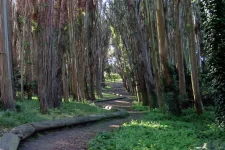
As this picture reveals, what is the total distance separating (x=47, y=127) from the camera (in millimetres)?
10188

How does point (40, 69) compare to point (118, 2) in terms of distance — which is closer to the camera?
point (40, 69)

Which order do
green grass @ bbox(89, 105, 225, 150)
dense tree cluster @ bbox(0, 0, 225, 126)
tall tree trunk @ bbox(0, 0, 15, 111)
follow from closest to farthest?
1. green grass @ bbox(89, 105, 225, 150)
2. dense tree cluster @ bbox(0, 0, 225, 126)
3. tall tree trunk @ bbox(0, 0, 15, 111)

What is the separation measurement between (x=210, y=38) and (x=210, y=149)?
17.4 ft

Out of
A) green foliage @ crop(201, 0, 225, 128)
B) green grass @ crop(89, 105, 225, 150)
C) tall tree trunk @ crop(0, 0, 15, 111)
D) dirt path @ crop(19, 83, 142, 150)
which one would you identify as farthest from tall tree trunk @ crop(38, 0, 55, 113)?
green foliage @ crop(201, 0, 225, 128)

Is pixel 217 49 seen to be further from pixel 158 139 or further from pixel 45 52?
pixel 45 52

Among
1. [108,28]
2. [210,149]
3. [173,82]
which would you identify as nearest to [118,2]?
[108,28]

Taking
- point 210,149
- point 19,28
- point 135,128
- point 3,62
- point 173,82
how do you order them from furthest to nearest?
point 19,28 → point 173,82 → point 3,62 → point 135,128 → point 210,149

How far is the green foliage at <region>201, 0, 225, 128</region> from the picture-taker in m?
9.73

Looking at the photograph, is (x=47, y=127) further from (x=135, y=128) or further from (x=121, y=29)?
(x=121, y=29)

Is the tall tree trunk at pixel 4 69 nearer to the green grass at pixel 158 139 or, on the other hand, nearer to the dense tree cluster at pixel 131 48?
the dense tree cluster at pixel 131 48

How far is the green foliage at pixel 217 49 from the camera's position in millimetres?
9734

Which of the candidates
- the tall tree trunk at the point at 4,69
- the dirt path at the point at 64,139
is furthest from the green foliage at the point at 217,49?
the tall tree trunk at the point at 4,69

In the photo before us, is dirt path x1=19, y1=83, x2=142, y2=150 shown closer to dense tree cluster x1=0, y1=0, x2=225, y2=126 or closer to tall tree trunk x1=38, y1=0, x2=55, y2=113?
tall tree trunk x1=38, y1=0, x2=55, y2=113

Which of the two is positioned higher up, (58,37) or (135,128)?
(58,37)
